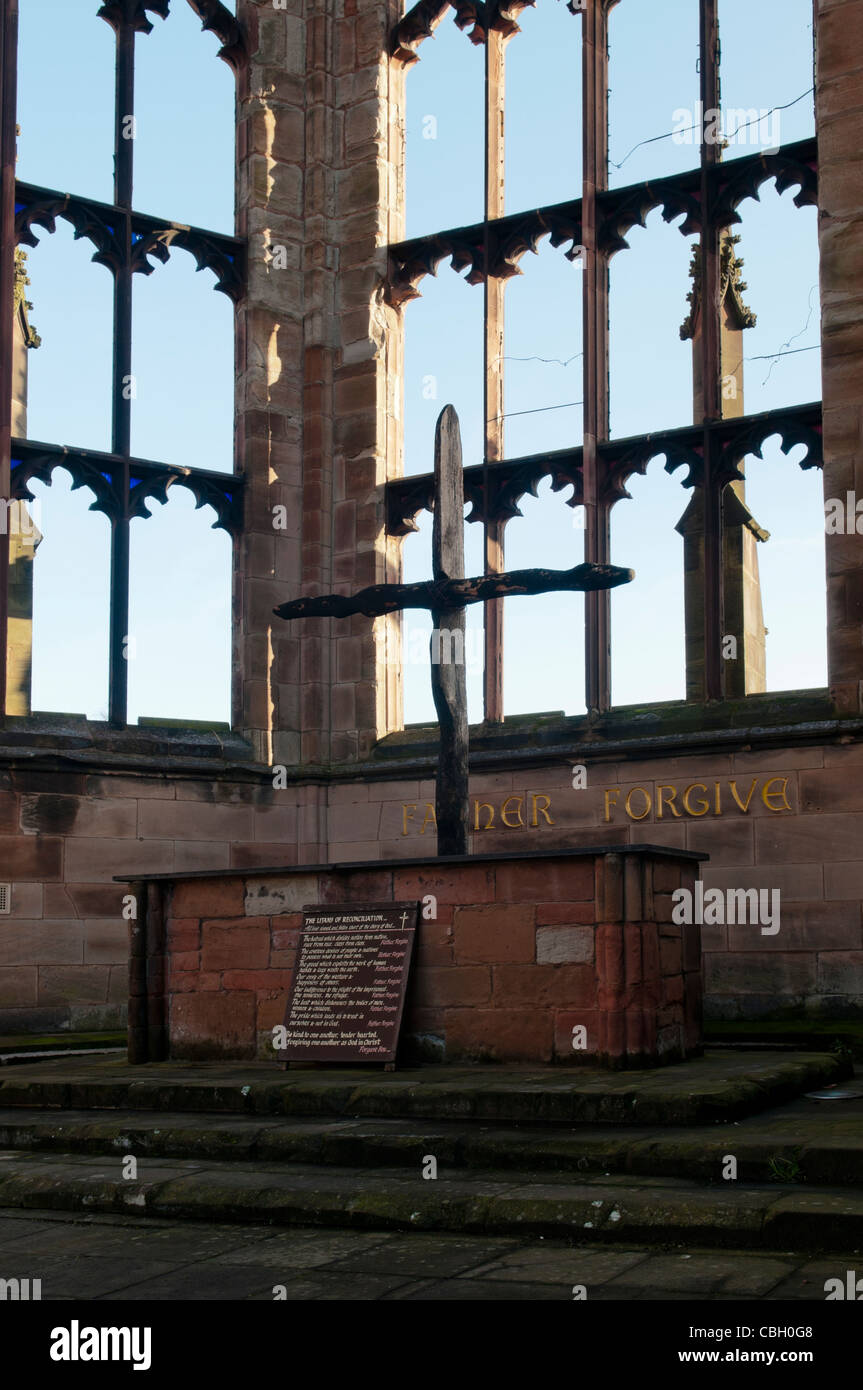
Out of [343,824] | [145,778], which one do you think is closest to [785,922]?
[343,824]

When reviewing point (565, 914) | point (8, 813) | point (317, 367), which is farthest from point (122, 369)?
point (565, 914)

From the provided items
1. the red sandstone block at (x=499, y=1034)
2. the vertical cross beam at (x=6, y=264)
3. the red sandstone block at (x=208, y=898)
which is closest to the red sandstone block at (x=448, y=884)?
the red sandstone block at (x=499, y=1034)

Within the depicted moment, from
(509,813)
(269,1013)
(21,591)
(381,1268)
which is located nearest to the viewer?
(381,1268)

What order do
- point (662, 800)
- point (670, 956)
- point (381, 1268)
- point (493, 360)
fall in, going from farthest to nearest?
point (493, 360), point (662, 800), point (670, 956), point (381, 1268)

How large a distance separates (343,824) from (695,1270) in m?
9.76

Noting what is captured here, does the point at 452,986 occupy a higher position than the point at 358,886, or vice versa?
the point at 358,886

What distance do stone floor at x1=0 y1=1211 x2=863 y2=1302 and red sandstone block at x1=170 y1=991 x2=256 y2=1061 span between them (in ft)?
11.9

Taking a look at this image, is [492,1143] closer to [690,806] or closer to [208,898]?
[208,898]

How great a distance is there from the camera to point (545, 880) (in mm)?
8430

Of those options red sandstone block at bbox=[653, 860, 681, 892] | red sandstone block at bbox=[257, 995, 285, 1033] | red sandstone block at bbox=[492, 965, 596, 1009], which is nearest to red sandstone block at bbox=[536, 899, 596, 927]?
Result: red sandstone block at bbox=[492, 965, 596, 1009]

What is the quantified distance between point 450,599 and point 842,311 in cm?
457

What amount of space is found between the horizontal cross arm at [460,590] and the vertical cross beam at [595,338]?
3610mm

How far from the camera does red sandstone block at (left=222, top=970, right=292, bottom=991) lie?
9359 mm

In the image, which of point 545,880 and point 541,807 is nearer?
point 545,880
